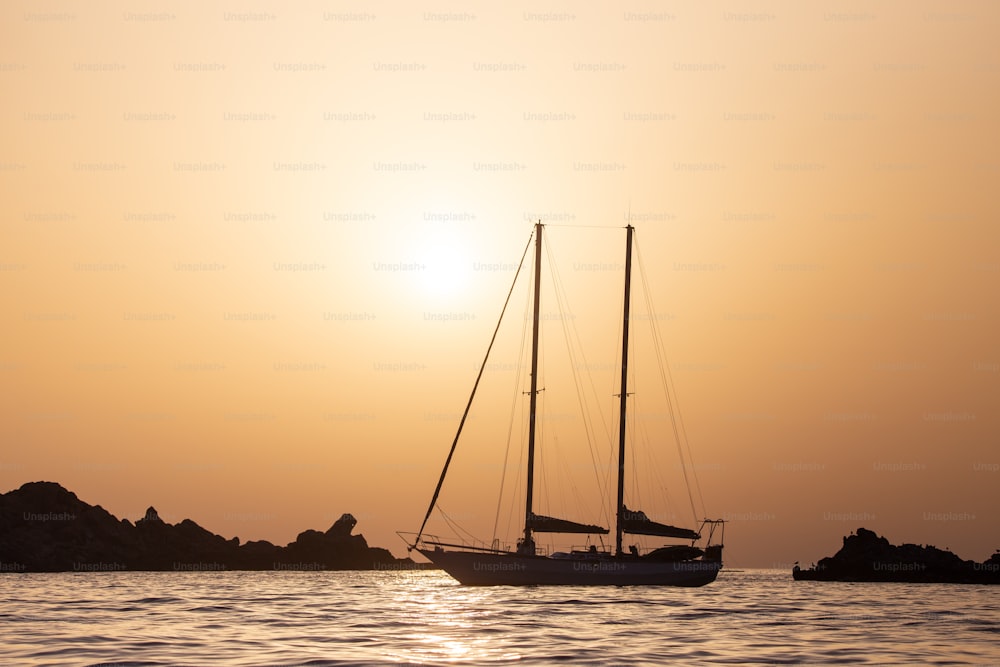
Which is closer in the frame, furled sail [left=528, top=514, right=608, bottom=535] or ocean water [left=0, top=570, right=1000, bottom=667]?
ocean water [left=0, top=570, right=1000, bottom=667]

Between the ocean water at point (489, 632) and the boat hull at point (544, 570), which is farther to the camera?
the boat hull at point (544, 570)

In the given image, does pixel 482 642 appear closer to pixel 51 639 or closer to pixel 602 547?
pixel 51 639

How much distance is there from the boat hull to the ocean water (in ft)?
3.98

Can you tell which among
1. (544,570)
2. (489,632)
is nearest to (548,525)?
(544,570)

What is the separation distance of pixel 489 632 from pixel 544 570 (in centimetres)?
3048

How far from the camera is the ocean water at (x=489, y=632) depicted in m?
40.1

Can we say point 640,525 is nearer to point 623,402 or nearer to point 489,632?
point 623,402

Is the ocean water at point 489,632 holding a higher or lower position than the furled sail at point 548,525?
lower

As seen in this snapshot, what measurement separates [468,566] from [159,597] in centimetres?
2375

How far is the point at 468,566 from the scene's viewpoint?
3150 inches

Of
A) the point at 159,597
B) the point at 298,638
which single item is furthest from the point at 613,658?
the point at 159,597

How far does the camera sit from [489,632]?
48.7m

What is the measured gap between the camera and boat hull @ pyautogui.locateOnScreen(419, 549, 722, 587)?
258 ft

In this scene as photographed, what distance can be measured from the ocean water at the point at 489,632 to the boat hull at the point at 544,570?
1.21 meters
